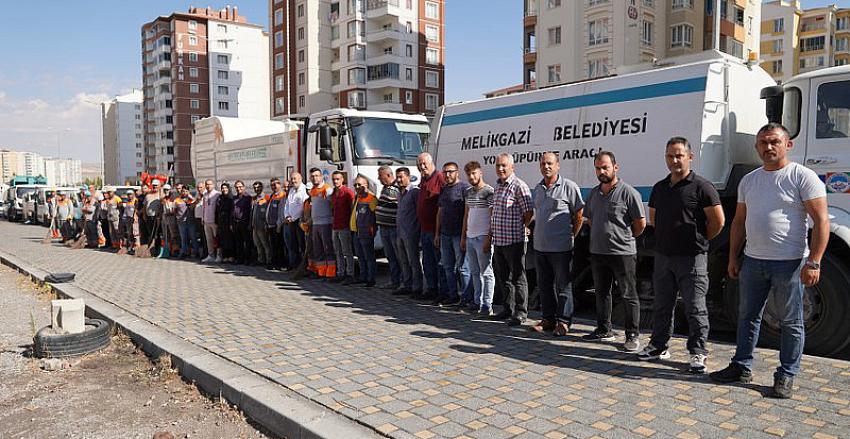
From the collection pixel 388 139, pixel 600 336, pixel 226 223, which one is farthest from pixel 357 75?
pixel 600 336

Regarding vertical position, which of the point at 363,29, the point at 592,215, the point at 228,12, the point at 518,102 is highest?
the point at 228,12

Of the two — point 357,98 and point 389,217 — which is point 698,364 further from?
point 357,98

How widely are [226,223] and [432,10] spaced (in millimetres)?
53983

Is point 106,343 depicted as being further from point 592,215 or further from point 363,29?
point 363,29

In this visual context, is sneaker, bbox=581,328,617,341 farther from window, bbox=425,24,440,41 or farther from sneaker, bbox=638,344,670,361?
window, bbox=425,24,440,41

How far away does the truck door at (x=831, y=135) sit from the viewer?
5395 millimetres

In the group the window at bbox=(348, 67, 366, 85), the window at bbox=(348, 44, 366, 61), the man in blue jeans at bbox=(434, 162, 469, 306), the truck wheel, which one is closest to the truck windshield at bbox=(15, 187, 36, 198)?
the window at bbox=(348, 67, 366, 85)

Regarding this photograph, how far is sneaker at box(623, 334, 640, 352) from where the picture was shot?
18.5 ft

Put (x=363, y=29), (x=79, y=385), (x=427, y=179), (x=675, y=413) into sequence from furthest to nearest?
(x=363, y=29)
(x=427, y=179)
(x=79, y=385)
(x=675, y=413)

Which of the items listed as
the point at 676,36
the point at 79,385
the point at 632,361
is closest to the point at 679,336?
the point at 632,361

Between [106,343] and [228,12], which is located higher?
[228,12]

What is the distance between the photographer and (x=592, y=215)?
6008 millimetres

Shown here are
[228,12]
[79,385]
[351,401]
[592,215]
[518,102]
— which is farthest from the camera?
[228,12]

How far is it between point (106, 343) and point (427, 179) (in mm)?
4303
